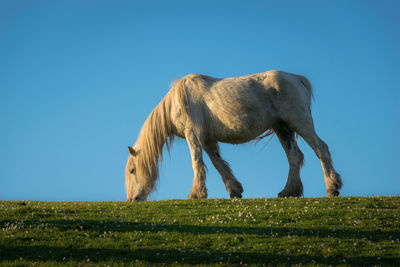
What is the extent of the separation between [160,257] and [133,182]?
7758 mm

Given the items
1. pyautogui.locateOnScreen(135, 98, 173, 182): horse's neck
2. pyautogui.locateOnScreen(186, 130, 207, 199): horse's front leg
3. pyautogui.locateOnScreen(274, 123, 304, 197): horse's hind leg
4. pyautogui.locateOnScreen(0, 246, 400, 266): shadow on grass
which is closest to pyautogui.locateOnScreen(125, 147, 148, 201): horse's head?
pyautogui.locateOnScreen(135, 98, 173, 182): horse's neck

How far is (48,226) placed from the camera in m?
10.4

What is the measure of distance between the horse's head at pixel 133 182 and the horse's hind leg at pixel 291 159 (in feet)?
17.1

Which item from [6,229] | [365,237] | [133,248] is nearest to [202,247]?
[133,248]

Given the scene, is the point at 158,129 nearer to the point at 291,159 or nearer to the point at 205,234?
the point at 291,159

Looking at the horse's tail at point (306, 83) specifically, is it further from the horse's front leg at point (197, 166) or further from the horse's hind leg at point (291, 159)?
the horse's front leg at point (197, 166)

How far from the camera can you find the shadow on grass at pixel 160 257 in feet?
26.3

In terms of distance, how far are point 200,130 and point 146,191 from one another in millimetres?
3076

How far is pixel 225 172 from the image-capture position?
1630 centimetres

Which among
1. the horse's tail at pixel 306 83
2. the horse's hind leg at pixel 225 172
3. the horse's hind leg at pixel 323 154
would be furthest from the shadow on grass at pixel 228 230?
the horse's tail at pixel 306 83

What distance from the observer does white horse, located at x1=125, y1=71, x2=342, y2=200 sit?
15.2 metres

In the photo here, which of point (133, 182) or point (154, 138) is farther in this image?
point (154, 138)

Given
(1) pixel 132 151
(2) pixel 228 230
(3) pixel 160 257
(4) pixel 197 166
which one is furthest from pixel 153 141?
(3) pixel 160 257

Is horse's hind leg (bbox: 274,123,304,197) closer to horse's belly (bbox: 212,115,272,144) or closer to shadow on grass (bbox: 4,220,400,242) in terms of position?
horse's belly (bbox: 212,115,272,144)
